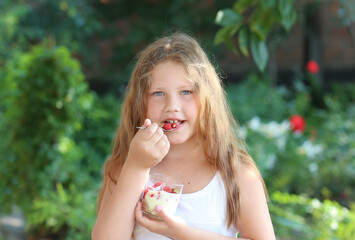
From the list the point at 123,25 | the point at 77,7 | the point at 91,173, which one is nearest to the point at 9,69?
the point at 91,173

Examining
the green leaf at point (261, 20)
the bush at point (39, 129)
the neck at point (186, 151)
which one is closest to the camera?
the neck at point (186, 151)

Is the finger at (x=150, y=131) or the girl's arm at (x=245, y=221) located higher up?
the finger at (x=150, y=131)

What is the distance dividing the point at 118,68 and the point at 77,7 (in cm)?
143

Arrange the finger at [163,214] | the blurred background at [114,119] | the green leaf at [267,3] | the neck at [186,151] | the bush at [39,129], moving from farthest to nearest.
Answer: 1. the bush at [39,129]
2. the blurred background at [114,119]
3. the green leaf at [267,3]
4. the neck at [186,151]
5. the finger at [163,214]

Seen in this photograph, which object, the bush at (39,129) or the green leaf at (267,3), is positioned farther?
the bush at (39,129)

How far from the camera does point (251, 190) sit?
1564 mm

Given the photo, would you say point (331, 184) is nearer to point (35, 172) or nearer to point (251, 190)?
point (35, 172)

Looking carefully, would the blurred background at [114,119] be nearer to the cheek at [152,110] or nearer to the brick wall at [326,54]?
the cheek at [152,110]

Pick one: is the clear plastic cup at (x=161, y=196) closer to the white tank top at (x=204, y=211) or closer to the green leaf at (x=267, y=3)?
the white tank top at (x=204, y=211)

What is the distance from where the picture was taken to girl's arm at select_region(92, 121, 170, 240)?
150 cm

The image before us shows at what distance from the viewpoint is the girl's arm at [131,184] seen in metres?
1.50

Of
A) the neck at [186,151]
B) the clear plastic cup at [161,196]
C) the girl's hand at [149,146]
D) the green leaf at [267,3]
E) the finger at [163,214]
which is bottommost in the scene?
the finger at [163,214]

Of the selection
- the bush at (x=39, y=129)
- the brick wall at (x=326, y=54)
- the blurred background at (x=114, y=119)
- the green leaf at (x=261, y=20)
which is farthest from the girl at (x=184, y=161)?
the brick wall at (x=326, y=54)

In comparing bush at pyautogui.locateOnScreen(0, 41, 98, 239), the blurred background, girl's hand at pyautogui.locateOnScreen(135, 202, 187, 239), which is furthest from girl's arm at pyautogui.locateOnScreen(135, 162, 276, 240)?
bush at pyautogui.locateOnScreen(0, 41, 98, 239)
